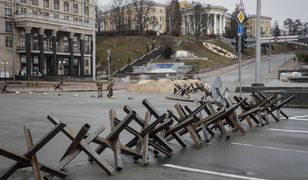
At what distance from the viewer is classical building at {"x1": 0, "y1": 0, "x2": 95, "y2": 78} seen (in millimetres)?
92000

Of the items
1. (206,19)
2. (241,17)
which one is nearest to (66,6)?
(206,19)

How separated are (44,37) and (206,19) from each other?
249 ft

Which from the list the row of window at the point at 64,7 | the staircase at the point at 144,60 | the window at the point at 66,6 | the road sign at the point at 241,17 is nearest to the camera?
the road sign at the point at 241,17

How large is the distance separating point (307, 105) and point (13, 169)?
60.1 feet

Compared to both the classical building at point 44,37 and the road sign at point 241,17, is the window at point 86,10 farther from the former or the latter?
the road sign at point 241,17

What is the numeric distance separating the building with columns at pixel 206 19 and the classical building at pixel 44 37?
5528 centimetres

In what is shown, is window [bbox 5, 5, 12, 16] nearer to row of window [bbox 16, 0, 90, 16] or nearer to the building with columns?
row of window [bbox 16, 0, 90, 16]

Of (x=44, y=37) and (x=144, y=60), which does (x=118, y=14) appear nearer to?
(x=144, y=60)

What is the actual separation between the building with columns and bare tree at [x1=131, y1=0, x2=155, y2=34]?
682 inches

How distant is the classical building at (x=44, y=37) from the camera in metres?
92.0

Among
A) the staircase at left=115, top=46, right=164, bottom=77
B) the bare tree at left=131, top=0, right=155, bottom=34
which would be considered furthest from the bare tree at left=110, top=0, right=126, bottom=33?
the staircase at left=115, top=46, right=164, bottom=77

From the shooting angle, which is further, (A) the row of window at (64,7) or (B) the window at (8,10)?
(A) the row of window at (64,7)

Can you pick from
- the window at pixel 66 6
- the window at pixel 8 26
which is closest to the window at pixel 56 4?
the window at pixel 66 6

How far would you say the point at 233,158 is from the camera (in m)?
9.23
